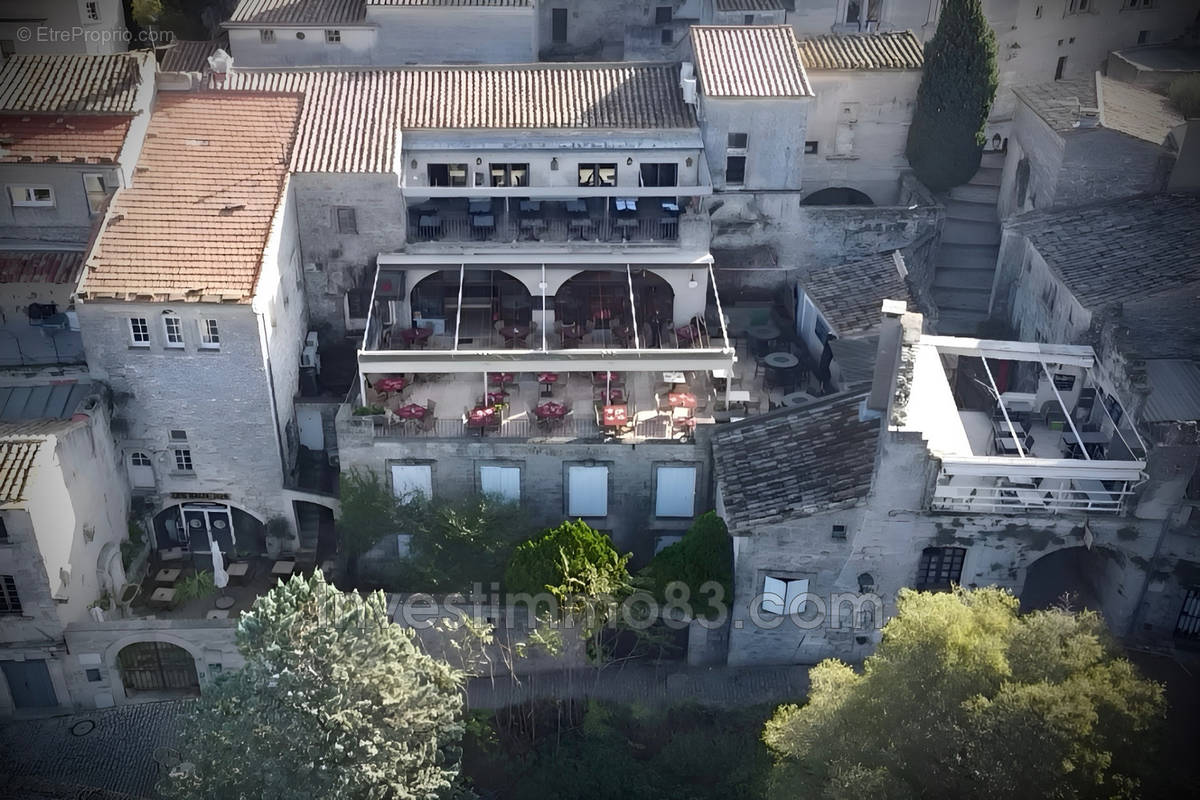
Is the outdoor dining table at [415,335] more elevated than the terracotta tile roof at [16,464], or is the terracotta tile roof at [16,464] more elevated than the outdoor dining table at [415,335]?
the terracotta tile roof at [16,464]

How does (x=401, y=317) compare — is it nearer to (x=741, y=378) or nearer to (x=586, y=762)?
(x=741, y=378)

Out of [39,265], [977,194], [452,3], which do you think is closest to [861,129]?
[977,194]

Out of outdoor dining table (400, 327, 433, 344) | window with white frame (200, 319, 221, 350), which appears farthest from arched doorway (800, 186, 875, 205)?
window with white frame (200, 319, 221, 350)

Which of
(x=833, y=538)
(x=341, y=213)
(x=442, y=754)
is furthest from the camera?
(x=341, y=213)

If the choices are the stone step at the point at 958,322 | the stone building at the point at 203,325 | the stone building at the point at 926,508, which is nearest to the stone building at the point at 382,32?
the stone building at the point at 203,325

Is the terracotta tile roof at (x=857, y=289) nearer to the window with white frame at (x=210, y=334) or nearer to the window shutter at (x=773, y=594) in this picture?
the window shutter at (x=773, y=594)

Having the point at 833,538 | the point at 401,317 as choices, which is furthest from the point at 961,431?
the point at 401,317

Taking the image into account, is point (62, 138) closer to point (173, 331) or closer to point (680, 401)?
point (173, 331)

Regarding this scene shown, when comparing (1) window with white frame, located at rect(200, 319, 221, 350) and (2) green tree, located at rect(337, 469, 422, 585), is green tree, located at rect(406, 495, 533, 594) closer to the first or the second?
(2) green tree, located at rect(337, 469, 422, 585)
